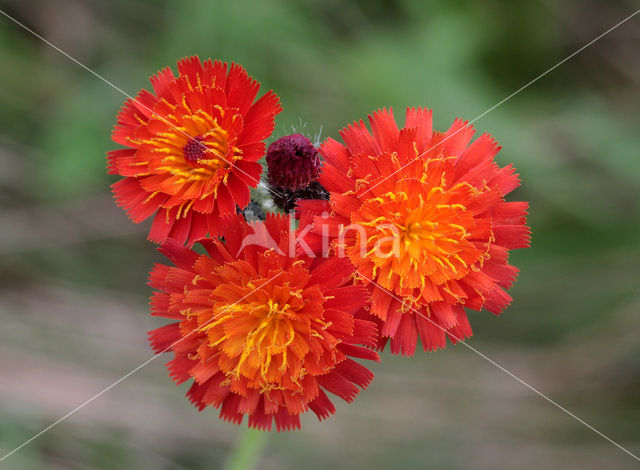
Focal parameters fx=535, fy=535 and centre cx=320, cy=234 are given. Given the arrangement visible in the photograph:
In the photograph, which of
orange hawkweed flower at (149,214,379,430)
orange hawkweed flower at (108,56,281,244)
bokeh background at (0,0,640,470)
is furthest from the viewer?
bokeh background at (0,0,640,470)

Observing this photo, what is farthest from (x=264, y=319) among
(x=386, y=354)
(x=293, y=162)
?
(x=386, y=354)

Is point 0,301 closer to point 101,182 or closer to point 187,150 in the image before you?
point 101,182

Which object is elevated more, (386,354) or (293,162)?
(293,162)

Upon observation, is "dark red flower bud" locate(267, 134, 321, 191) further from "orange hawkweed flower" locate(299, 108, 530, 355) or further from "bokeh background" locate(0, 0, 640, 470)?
"bokeh background" locate(0, 0, 640, 470)

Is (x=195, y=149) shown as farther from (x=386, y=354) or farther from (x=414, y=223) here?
(x=386, y=354)

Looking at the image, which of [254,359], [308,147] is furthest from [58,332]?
[308,147]

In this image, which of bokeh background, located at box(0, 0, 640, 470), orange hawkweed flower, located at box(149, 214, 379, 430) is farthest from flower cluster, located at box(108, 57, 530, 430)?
bokeh background, located at box(0, 0, 640, 470)

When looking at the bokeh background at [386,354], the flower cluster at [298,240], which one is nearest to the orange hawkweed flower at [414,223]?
the flower cluster at [298,240]
